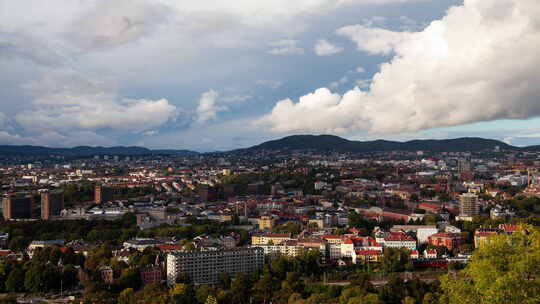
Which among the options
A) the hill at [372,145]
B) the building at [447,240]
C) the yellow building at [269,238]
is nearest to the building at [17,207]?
A: the yellow building at [269,238]

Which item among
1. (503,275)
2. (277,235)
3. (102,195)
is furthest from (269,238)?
(102,195)

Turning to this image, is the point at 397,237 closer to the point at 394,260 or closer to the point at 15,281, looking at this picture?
the point at 394,260

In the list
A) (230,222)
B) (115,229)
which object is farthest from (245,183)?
(115,229)

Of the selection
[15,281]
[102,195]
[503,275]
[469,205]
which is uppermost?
[503,275]

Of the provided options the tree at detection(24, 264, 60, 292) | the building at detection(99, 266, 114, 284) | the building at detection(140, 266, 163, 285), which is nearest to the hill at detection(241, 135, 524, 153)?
the building at detection(140, 266, 163, 285)

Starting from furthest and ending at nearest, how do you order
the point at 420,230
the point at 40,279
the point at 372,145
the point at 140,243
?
the point at 372,145, the point at 420,230, the point at 140,243, the point at 40,279

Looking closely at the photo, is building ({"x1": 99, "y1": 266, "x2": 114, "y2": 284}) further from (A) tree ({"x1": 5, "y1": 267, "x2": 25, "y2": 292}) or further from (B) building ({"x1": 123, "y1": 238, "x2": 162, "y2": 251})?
(B) building ({"x1": 123, "y1": 238, "x2": 162, "y2": 251})

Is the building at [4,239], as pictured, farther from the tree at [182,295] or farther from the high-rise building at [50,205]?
the tree at [182,295]
